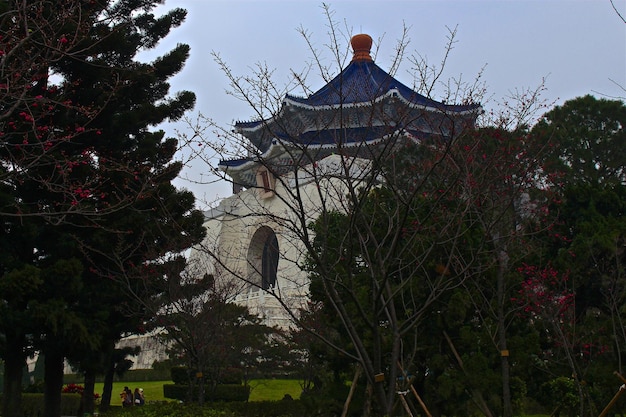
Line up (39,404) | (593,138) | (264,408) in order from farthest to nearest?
(593,138) < (39,404) < (264,408)

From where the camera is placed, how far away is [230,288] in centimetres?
1557

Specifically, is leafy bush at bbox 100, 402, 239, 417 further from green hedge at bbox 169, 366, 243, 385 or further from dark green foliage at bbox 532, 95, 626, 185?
dark green foliage at bbox 532, 95, 626, 185

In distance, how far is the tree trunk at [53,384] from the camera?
11.9m

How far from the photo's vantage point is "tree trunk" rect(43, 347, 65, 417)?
39.0 ft

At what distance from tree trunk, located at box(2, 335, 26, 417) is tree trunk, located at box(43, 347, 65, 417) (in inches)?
20.6

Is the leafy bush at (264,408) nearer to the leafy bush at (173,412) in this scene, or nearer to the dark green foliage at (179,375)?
the dark green foliage at (179,375)

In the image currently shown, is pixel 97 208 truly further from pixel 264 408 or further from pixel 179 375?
pixel 179 375

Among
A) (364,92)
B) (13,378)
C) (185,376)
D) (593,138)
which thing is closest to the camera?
(13,378)

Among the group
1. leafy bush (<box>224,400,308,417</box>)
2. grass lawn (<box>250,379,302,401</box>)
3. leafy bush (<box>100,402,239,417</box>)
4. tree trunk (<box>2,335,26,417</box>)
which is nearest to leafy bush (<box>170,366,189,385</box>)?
grass lawn (<box>250,379,302,401</box>)

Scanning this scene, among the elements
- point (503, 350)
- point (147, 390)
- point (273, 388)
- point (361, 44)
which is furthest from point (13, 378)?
point (361, 44)

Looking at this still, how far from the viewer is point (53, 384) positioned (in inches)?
476

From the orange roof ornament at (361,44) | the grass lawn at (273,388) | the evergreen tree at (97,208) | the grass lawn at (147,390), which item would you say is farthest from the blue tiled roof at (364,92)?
the grass lawn at (147,390)

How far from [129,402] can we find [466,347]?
9.42 meters

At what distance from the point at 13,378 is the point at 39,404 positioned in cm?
623
